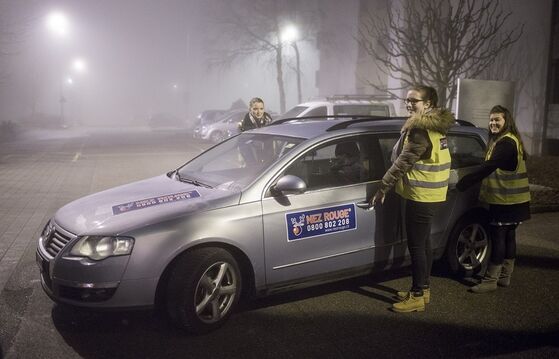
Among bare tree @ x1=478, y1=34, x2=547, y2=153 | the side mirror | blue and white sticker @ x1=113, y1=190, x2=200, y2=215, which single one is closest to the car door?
the side mirror

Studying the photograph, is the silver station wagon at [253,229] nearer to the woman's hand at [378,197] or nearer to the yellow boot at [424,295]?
the woman's hand at [378,197]

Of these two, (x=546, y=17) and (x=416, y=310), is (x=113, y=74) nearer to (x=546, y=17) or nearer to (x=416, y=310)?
(x=546, y=17)

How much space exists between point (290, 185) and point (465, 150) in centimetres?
211

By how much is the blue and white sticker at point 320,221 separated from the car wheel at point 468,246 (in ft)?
4.02

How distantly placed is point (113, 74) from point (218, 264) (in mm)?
92254

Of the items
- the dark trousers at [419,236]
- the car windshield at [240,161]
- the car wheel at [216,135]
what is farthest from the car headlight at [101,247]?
the car wheel at [216,135]

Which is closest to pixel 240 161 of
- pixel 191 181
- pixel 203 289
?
pixel 191 181

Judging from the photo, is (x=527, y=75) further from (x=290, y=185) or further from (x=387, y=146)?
(x=290, y=185)

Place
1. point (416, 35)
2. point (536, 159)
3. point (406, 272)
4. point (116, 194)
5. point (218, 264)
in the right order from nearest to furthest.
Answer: point (218, 264) → point (116, 194) → point (406, 272) → point (416, 35) → point (536, 159)

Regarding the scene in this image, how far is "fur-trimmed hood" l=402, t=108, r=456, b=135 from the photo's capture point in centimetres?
396

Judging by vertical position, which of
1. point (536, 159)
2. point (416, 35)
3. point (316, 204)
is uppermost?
point (416, 35)

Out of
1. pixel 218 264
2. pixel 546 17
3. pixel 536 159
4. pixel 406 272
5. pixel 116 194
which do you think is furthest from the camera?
pixel 546 17

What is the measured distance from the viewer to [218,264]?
150 inches

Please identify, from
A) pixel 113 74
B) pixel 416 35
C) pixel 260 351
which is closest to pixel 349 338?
pixel 260 351
